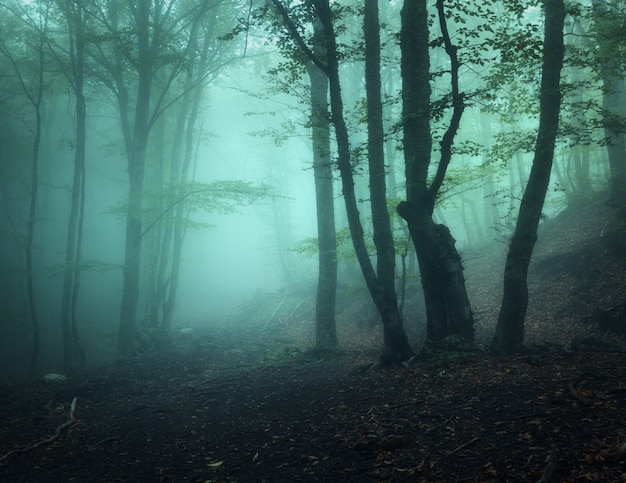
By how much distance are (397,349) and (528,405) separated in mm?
3364

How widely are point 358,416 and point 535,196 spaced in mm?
5372

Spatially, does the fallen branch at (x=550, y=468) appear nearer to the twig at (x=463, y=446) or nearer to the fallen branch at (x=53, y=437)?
the twig at (x=463, y=446)

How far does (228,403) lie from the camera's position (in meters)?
7.85

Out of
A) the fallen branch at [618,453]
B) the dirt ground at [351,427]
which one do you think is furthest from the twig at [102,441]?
the fallen branch at [618,453]

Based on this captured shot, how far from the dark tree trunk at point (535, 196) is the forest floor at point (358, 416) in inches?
25.7

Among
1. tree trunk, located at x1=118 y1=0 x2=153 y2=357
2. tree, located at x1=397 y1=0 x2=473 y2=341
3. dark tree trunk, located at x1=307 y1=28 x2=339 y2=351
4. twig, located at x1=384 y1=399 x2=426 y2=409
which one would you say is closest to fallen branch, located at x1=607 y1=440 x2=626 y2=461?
twig, located at x1=384 y1=399 x2=426 y2=409

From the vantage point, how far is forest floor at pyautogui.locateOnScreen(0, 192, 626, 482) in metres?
4.20

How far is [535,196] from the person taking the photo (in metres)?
7.84

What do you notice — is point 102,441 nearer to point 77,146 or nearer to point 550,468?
point 550,468

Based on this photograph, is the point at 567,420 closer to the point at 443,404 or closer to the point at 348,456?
the point at 443,404

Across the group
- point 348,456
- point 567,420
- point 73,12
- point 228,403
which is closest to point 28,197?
point 73,12

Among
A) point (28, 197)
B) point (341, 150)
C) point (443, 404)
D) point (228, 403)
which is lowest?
point (228, 403)

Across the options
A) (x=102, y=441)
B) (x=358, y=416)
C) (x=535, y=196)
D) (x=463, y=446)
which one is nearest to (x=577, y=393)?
(x=463, y=446)

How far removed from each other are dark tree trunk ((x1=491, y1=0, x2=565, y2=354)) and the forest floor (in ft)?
2.14
